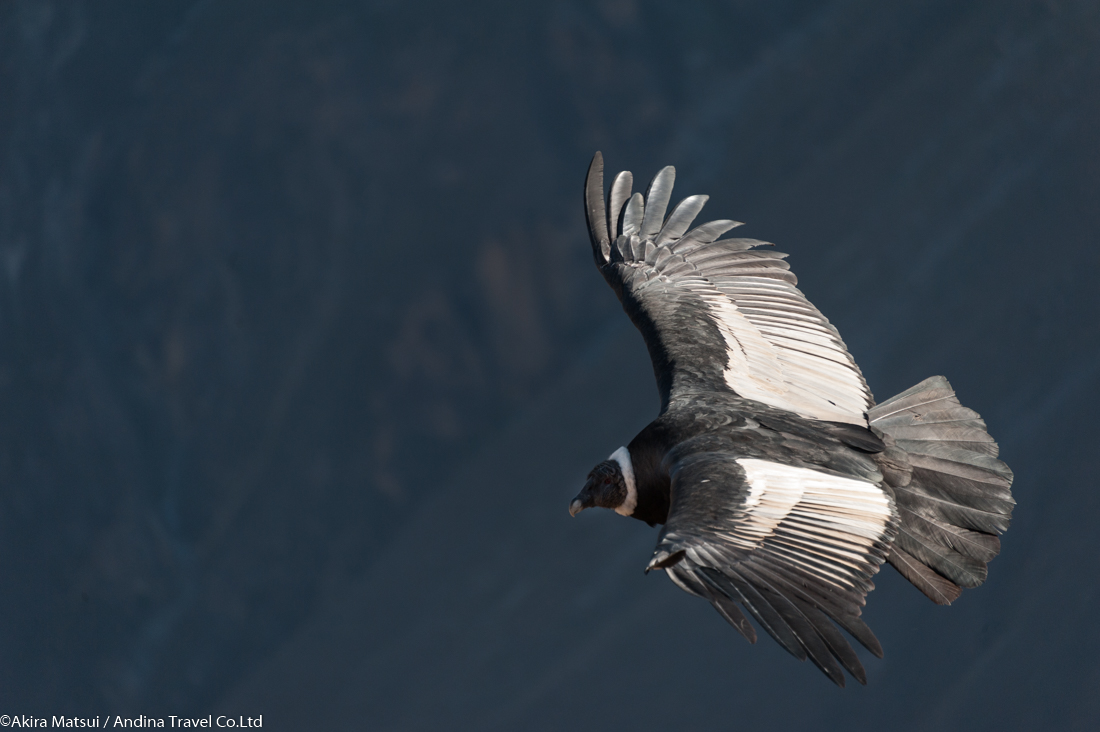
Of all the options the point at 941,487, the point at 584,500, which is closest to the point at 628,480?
the point at 584,500

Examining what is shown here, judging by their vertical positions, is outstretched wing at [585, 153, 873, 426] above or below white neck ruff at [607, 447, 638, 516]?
above

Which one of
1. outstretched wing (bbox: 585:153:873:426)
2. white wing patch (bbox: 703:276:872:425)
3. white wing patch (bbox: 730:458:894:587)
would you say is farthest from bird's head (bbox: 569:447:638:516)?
white wing patch (bbox: 730:458:894:587)

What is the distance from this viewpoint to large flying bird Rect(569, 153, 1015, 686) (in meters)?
4.87

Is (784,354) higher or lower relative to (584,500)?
higher

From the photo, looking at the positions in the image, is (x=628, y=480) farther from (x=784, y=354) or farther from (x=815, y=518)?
(x=815, y=518)

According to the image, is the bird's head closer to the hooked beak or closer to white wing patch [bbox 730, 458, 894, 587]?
the hooked beak

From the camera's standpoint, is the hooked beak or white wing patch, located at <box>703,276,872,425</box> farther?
white wing patch, located at <box>703,276,872,425</box>

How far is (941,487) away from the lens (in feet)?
21.5

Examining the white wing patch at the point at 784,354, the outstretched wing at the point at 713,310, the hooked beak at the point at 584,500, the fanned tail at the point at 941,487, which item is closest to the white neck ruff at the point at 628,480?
the hooked beak at the point at 584,500

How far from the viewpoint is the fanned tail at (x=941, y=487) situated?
615 cm

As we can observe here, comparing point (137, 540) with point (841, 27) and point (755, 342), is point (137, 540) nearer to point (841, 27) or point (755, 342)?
point (755, 342)

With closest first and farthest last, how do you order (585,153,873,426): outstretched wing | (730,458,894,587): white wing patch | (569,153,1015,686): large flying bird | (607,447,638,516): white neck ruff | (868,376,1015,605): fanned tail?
(569,153,1015,686): large flying bird
(730,458,894,587): white wing patch
(868,376,1015,605): fanned tail
(607,447,638,516): white neck ruff
(585,153,873,426): outstretched wing

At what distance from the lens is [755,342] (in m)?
7.71

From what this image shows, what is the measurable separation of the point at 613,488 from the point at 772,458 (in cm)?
118
